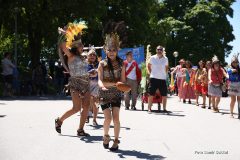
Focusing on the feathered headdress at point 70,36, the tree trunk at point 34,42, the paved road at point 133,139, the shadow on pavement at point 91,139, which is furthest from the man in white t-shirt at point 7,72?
the shadow on pavement at point 91,139

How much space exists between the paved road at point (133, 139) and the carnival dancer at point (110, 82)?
523 millimetres

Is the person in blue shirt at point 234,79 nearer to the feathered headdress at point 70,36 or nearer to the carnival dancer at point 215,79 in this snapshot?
the carnival dancer at point 215,79

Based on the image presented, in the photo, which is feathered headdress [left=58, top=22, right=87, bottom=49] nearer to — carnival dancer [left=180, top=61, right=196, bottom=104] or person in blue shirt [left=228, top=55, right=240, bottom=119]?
person in blue shirt [left=228, top=55, right=240, bottom=119]

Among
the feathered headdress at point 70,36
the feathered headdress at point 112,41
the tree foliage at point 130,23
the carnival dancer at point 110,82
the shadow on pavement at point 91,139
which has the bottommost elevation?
the shadow on pavement at point 91,139

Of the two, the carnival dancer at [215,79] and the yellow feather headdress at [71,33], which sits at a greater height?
the yellow feather headdress at [71,33]

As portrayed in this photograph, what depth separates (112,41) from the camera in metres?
8.21

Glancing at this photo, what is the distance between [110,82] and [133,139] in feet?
5.05

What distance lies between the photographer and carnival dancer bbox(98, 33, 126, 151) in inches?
318

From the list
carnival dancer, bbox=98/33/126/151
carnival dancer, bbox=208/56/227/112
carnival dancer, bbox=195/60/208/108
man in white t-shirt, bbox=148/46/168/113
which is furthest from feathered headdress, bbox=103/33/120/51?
carnival dancer, bbox=195/60/208/108

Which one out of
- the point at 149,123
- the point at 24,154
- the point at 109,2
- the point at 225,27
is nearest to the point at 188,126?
the point at 149,123

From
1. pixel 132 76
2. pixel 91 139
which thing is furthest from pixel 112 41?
pixel 132 76

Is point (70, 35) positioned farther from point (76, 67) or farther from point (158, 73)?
point (158, 73)

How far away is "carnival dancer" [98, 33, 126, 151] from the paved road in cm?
52

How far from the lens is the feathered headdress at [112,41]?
8211mm
